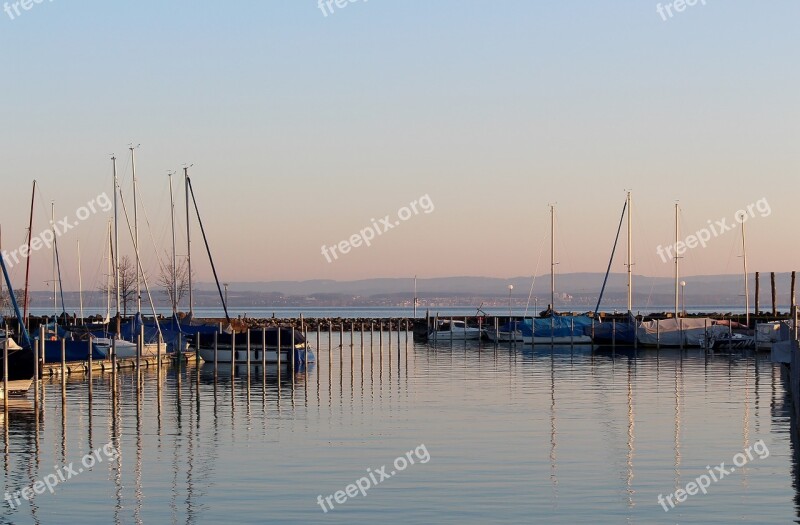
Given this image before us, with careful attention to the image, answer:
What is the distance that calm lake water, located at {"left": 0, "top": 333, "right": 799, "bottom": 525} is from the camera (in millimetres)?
24547

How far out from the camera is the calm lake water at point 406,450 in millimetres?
24547

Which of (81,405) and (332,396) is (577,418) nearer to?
(332,396)

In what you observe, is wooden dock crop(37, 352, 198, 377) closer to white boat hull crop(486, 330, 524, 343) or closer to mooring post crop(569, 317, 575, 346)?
mooring post crop(569, 317, 575, 346)

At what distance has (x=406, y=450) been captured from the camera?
33.0 metres

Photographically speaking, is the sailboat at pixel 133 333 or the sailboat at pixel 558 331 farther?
the sailboat at pixel 558 331

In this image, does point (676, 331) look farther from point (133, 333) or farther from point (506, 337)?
point (133, 333)

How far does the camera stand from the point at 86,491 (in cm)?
2664

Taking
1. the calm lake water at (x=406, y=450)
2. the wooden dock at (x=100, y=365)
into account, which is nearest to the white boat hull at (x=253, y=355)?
the wooden dock at (x=100, y=365)

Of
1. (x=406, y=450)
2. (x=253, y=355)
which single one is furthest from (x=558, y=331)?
(x=406, y=450)

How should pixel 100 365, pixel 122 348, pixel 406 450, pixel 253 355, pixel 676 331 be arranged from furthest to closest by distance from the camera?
1. pixel 676 331
2. pixel 253 355
3. pixel 122 348
4. pixel 100 365
5. pixel 406 450

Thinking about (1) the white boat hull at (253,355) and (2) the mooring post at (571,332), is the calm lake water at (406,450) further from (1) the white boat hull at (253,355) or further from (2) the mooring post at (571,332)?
(2) the mooring post at (571,332)

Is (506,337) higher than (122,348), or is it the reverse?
(122,348)

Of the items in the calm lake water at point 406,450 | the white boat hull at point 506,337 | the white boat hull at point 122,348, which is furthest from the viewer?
the white boat hull at point 506,337

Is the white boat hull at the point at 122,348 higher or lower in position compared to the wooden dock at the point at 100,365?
higher
